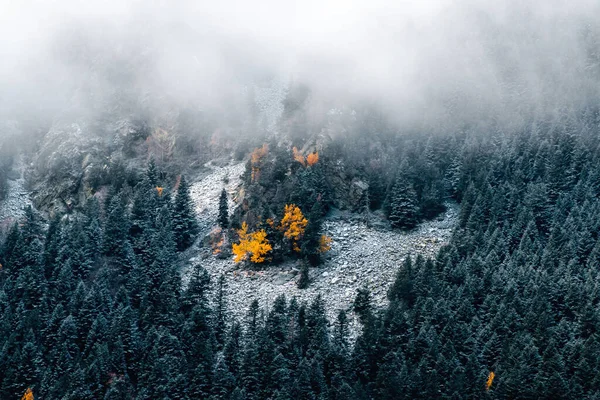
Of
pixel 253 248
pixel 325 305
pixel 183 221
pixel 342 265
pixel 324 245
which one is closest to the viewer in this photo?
pixel 325 305

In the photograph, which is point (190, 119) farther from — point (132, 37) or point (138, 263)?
point (138, 263)

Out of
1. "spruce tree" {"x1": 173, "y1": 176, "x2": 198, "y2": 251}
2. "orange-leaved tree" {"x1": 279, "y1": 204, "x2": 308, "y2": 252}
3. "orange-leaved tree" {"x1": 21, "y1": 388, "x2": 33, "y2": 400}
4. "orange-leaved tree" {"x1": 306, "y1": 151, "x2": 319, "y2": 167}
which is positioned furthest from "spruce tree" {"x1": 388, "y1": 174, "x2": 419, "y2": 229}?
"orange-leaved tree" {"x1": 21, "y1": 388, "x2": 33, "y2": 400}

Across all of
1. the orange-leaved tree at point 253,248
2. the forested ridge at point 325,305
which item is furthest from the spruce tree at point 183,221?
the orange-leaved tree at point 253,248

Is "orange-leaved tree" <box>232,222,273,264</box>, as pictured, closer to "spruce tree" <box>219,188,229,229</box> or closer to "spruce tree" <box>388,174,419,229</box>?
"spruce tree" <box>219,188,229,229</box>

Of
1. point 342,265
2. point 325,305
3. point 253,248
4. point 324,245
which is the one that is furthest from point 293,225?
Result: point 325,305

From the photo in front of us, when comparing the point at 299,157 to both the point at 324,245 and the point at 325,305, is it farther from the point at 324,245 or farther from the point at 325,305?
the point at 325,305

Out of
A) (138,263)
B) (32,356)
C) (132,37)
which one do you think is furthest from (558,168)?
(132,37)
